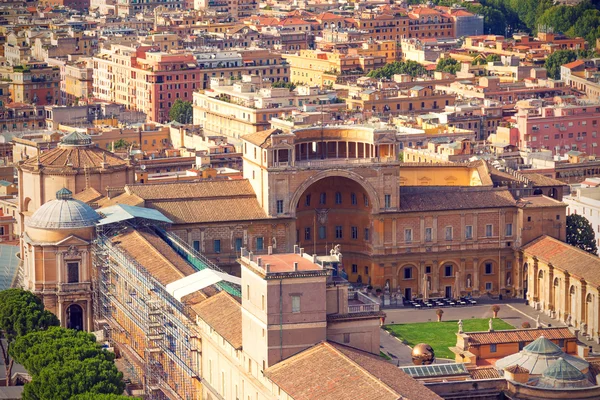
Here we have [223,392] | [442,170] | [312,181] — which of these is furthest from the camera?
[442,170]

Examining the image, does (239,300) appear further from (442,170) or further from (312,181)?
(442,170)

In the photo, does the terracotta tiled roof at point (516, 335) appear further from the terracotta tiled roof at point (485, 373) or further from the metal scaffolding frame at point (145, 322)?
the metal scaffolding frame at point (145, 322)

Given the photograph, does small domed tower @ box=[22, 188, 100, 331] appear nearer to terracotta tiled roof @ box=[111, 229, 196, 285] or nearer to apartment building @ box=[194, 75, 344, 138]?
terracotta tiled roof @ box=[111, 229, 196, 285]

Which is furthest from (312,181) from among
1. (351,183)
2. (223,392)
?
(223,392)

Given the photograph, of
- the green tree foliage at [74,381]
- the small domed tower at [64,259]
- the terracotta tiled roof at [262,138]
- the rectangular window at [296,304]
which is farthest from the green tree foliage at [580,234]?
the rectangular window at [296,304]

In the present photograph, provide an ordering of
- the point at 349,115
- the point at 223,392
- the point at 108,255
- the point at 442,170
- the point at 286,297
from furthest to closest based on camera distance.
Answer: the point at 349,115
the point at 442,170
the point at 108,255
the point at 223,392
the point at 286,297

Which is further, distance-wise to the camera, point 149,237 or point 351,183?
point 351,183
